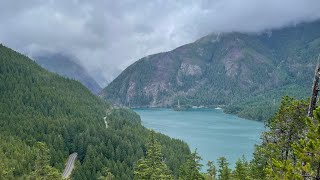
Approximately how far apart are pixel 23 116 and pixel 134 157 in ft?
214

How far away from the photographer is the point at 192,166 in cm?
6378

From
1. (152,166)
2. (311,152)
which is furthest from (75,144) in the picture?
(311,152)

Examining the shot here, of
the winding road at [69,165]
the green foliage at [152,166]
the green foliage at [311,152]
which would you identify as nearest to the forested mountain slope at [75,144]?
the winding road at [69,165]

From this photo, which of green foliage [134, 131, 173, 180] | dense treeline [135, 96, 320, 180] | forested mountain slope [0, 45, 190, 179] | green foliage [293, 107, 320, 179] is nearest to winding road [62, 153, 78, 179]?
forested mountain slope [0, 45, 190, 179]

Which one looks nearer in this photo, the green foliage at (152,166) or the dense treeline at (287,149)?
the dense treeline at (287,149)

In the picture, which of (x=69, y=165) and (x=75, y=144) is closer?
(x=69, y=165)

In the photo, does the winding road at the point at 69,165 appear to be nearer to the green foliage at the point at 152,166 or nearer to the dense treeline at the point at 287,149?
the dense treeline at the point at 287,149

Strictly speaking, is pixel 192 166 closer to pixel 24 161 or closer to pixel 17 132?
pixel 24 161

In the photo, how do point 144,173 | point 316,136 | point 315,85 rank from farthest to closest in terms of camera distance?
point 144,173
point 315,85
point 316,136

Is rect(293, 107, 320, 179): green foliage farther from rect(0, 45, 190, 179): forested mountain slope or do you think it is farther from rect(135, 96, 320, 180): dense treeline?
rect(0, 45, 190, 179): forested mountain slope

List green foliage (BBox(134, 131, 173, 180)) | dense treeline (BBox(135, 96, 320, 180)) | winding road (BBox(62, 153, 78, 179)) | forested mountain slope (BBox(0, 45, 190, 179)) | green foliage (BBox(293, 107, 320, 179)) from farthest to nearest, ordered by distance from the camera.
Result: 1. winding road (BBox(62, 153, 78, 179))
2. forested mountain slope (BBox(0, 45, 190, 179))
3. green foliage (BBox(134, 131, 173, 180))
4. dense treeline (BBox(135, 96, 320, 180))
5. green foliage (BBox(293, 107, 320, 179))

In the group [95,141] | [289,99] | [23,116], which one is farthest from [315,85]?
[23,116]

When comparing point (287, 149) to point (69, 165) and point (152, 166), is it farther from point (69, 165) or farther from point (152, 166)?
point (69, 165)

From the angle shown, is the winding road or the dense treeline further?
the winding road
